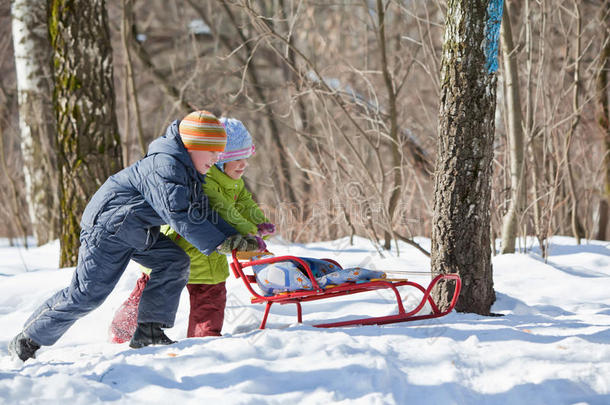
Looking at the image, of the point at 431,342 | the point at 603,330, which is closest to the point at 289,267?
the point at 431,342

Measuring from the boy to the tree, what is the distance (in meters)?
1.23

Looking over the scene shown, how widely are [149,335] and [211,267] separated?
0.58 m

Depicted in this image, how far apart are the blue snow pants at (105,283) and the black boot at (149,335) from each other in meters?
0.03

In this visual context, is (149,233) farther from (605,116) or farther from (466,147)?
(605,116)

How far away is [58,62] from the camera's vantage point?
18.9 feet

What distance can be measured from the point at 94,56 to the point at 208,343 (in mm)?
3722

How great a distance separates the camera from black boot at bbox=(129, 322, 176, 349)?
3.42 metres

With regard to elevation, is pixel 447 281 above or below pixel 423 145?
below

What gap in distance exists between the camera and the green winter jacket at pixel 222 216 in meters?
3.64

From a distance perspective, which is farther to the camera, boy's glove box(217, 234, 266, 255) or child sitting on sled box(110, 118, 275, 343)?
child sitting on sled box(110, 118, 275, 343)

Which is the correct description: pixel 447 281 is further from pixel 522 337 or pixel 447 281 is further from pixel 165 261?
pixel 165 261

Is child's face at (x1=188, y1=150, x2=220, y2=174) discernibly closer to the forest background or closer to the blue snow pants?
the blue snow pants

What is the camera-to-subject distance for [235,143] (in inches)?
151

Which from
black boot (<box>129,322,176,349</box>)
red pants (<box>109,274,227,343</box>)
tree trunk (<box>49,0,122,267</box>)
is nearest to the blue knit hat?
red pants (<box>109,274,227,343</box>)
